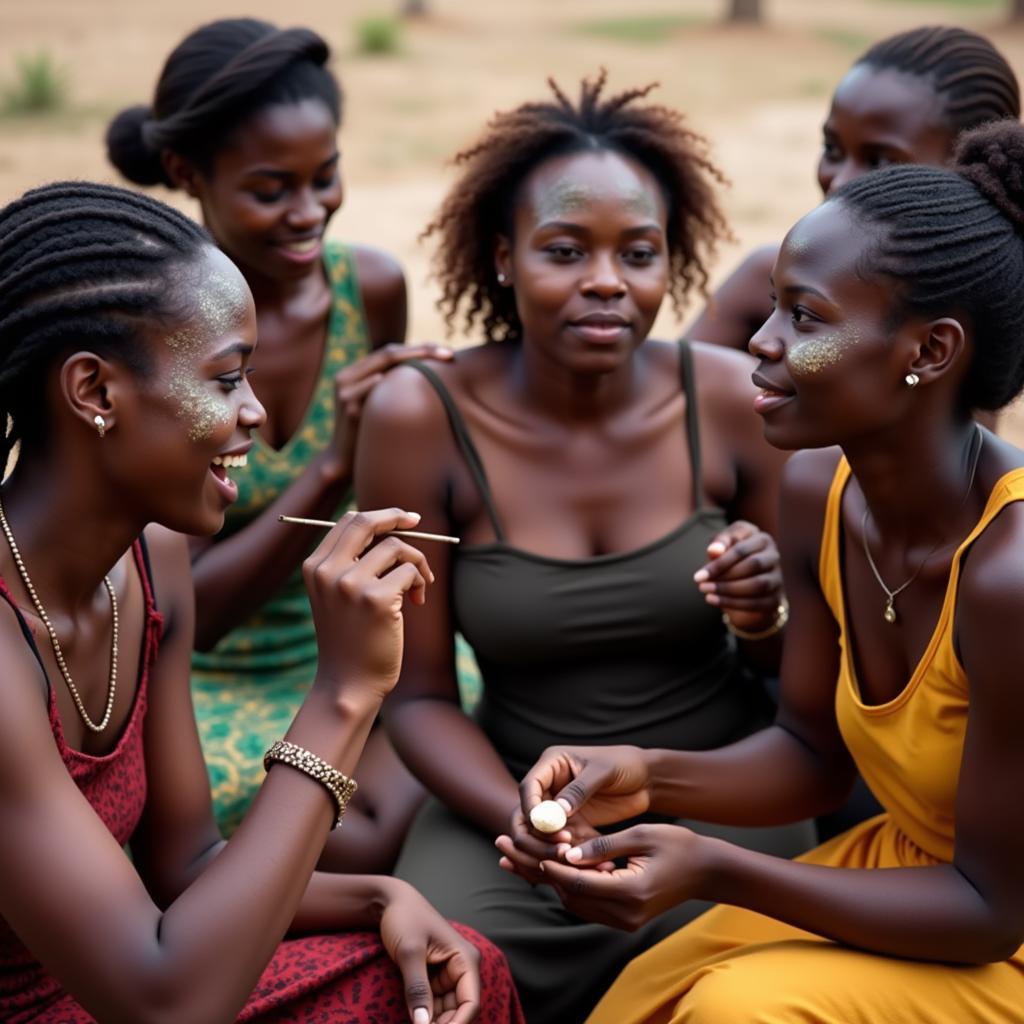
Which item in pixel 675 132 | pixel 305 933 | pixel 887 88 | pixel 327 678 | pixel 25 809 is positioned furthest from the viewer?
pixel 887 88

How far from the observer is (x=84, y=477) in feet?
8.77

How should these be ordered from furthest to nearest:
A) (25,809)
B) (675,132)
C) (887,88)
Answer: (887,88), (675,132), (25,809)

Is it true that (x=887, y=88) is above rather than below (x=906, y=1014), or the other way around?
above

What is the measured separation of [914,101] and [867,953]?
234cm

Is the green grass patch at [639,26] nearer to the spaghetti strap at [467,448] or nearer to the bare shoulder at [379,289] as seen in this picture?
the bare shoulder at [379,289]

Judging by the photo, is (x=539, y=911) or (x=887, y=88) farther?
(x=887, y=88)

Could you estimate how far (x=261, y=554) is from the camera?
163 inches

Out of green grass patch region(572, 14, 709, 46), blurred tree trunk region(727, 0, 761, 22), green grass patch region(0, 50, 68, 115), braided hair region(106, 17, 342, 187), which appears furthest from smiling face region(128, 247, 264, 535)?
blurred tree trunk region(727, 0, 761, 22)

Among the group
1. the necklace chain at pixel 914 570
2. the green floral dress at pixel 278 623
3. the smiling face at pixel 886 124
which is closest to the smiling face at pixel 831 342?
the necklace chain at pixel 914 570

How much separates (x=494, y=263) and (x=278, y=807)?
186 centimetres

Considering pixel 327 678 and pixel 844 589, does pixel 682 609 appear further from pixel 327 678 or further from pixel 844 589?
pixel 327 678

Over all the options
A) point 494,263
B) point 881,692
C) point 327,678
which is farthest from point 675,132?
point 327,678

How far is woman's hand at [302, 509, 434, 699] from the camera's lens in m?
Answer: 2.63

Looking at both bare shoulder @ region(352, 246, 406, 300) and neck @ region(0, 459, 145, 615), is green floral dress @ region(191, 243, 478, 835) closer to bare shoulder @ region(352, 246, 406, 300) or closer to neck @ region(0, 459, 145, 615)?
bare shoulder @ region(352, 246, 406, 300)
